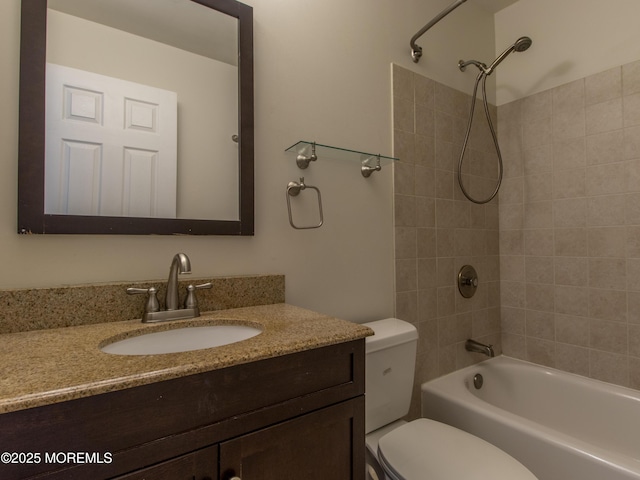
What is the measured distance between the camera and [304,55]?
4.40 feet

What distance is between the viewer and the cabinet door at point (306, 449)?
67 cm

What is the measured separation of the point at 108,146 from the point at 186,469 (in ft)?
2.93

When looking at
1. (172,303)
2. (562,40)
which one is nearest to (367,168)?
(172,303)

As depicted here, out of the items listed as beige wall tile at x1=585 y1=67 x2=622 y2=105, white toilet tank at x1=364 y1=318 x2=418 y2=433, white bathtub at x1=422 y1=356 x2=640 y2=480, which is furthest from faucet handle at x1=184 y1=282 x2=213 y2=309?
beige wall tile at x1=585 y1=67 x2=622 y2=105

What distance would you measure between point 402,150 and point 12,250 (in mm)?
1520

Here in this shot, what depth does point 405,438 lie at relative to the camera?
116cm

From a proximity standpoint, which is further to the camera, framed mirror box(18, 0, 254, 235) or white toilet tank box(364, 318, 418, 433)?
white toilet tank box(364, 318, 418, 433)

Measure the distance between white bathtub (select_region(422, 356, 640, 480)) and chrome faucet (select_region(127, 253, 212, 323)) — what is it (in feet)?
4.03

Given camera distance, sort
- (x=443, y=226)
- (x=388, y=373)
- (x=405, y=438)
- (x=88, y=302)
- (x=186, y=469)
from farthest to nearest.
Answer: (x=443, y=226), (x=388, y=373), (x=405, y=438), (x=88, y=302), (x=186, y=469)

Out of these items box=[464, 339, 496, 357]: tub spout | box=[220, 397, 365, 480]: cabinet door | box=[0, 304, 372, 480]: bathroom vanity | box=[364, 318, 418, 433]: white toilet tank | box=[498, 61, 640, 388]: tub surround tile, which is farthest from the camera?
box=[464, 339, 496, 357]: tub spout

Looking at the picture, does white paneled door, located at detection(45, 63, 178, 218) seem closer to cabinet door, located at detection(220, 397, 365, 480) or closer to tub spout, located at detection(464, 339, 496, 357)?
cabinet door, located at detection(220, 397, 365, 480)

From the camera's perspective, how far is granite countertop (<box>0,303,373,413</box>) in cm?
52

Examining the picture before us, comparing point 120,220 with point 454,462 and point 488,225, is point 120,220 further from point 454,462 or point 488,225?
point 488,225

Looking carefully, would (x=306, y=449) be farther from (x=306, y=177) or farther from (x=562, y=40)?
(x=562, y=40)
